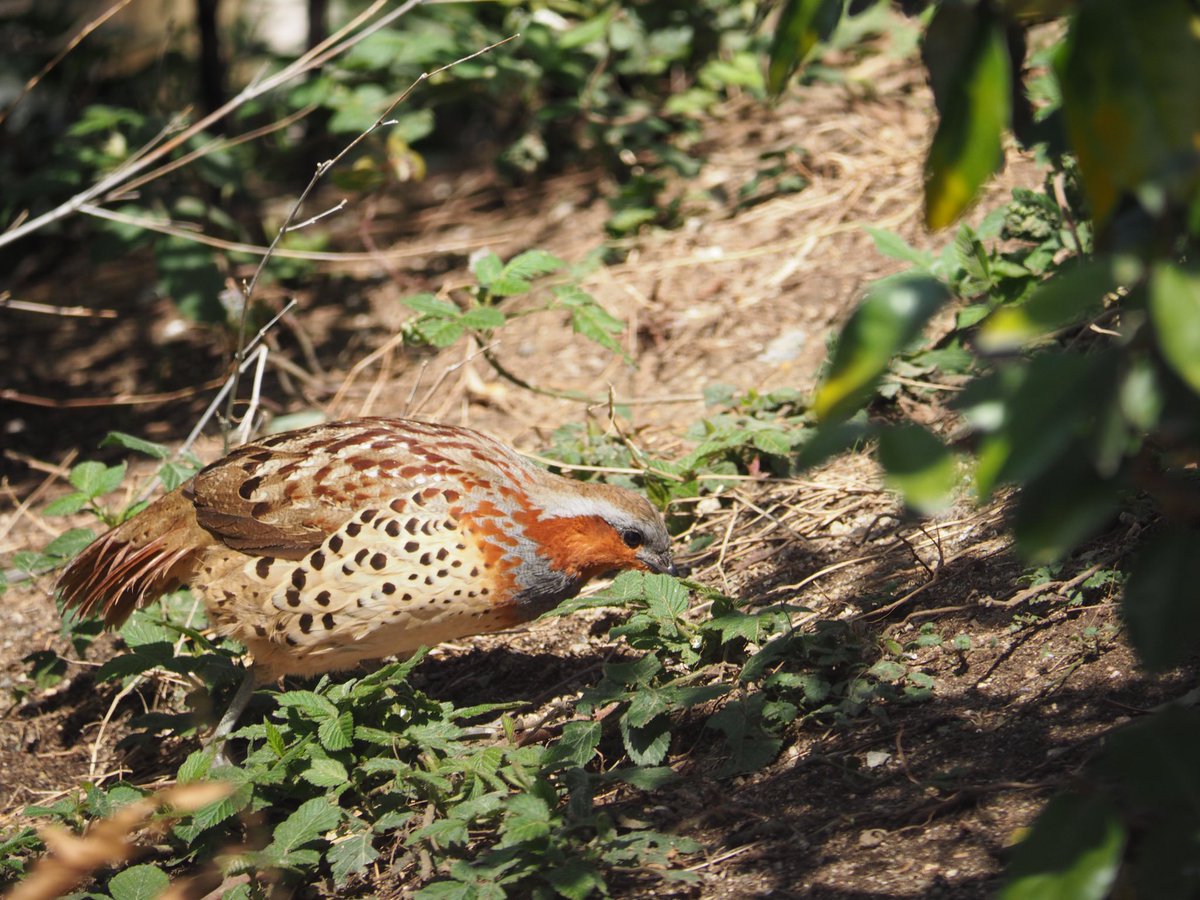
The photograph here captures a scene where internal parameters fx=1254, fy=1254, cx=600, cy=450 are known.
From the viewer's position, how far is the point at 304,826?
327 cm

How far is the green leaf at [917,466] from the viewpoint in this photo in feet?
5.24

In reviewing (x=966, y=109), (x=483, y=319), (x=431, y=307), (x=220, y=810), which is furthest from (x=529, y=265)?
(x=966, y=109)

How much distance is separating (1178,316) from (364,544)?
2.85 meters

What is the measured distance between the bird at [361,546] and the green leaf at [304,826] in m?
0.71

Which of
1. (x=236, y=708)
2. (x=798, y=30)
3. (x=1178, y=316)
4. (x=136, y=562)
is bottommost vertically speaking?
(x=236, y=708)

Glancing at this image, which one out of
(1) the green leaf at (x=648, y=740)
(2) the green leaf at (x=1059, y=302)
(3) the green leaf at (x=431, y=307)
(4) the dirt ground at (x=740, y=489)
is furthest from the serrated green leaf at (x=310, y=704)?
(2) the green leaf at (x=1059, y=302)

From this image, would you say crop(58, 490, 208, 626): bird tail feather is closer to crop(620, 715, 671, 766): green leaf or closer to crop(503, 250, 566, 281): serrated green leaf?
crop(503, 250, 566, 281): serrated green leaf

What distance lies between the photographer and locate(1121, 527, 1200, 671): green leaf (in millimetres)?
1735

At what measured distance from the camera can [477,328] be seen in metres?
4.73

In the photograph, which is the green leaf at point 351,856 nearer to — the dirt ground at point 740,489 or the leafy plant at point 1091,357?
the dirt ground at point 740,489

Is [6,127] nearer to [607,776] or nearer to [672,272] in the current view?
[672,272]

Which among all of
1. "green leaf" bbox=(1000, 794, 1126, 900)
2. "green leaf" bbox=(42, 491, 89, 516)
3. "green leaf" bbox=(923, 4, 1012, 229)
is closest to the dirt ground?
"green leaf" bbox=(42, 491, 89, 516)

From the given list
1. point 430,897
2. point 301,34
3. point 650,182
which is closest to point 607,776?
point 430,897

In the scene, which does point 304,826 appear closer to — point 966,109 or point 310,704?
point 310,704
